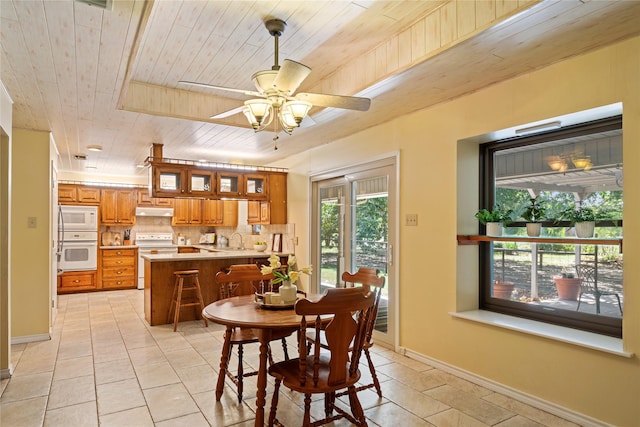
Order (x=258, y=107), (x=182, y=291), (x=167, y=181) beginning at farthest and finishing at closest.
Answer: (x=167, y=181)
(x=182, y=291)
(x=258, y=107)

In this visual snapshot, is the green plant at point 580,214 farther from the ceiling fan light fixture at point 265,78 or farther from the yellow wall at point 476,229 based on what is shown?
the ceiling fan light fixture at point 265,78

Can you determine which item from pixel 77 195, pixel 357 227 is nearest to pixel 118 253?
pixel 77 195

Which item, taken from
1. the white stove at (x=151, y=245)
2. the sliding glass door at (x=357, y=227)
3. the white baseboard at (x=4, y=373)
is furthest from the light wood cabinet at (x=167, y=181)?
the white stove at (x=151, y=245)

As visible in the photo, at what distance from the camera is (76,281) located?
755cm

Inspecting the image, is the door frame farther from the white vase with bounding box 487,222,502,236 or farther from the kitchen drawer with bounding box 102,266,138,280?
the kitchen drawer with bounding box 102,266,138,280

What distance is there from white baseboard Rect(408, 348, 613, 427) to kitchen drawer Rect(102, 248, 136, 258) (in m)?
6.64

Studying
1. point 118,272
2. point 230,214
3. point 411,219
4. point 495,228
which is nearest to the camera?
point 495,228

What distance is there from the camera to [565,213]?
2857 mm

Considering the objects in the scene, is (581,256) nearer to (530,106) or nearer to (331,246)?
(530,106)

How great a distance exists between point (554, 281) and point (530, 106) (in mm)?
1367

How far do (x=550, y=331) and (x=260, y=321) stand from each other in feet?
6.75

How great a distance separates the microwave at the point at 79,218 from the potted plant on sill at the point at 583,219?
802 centimetres

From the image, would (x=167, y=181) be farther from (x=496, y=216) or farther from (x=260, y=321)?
(x=496, y=216)

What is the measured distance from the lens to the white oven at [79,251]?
745 centimetres
